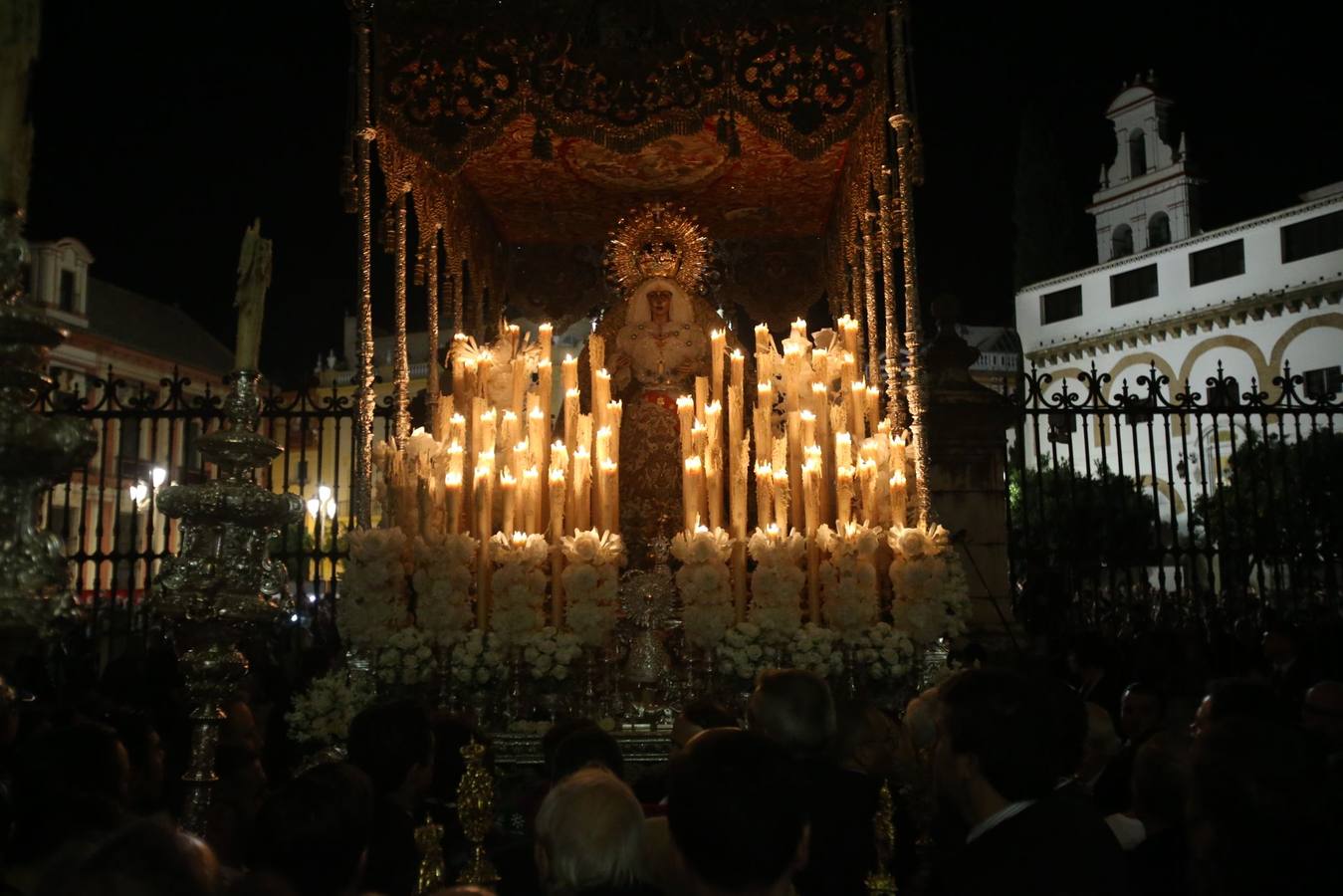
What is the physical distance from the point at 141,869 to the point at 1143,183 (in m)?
43.9

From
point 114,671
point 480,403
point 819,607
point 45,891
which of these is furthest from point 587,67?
point 45,891

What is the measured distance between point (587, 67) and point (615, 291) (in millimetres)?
2882

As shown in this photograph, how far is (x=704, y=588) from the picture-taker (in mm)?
7219

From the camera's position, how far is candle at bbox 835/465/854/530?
25.6 feet

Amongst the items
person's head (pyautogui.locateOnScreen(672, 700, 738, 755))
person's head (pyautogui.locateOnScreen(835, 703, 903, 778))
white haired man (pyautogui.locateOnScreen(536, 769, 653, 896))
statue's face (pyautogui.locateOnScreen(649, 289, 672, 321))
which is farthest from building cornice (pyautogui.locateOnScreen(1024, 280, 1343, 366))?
white haired man (pyautogui.locateOnScreen(536, 769, 653, 896))

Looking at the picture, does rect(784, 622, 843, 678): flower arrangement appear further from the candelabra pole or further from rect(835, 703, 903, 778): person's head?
the candelabra pole

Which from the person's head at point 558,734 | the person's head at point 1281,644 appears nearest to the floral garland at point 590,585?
the person's head at point 558,734

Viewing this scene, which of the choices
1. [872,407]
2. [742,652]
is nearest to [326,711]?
[742,652]

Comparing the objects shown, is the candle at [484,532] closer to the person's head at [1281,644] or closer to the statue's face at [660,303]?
the statue's face at [660,303]

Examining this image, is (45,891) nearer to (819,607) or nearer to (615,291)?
(819,607)

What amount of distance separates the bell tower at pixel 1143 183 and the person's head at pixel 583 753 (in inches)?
1562

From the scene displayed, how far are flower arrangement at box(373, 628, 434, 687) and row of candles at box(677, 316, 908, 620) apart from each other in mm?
1884

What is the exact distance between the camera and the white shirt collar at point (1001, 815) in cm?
265

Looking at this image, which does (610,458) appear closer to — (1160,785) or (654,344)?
(654,344)
